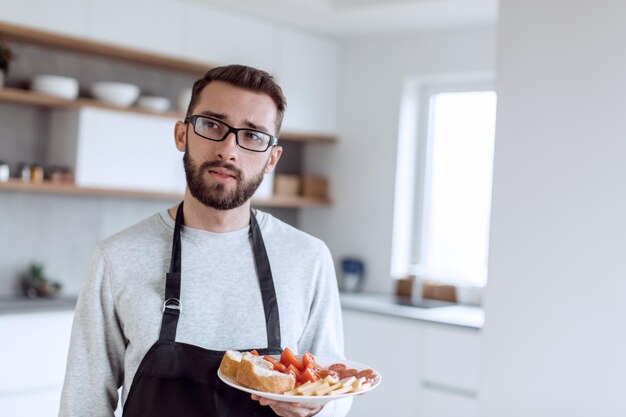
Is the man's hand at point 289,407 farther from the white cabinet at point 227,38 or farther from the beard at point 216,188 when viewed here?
the white cabinet at point 227,38

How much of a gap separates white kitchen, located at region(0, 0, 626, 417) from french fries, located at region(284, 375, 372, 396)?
4.29 ft

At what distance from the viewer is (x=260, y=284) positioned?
1915 millimetres

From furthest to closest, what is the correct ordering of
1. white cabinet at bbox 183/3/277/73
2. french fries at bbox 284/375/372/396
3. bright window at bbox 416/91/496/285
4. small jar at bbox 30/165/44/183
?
1. bright window at bbox 416/91/496/285
2. white cabinet at bbox 183/3/277/73
3. small jar at bbox 30/165/44/183
4. french fries at bbox 284/375/372/396

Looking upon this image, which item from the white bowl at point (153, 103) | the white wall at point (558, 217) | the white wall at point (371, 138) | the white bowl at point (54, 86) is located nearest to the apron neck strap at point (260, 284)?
the white wall at point (558, 217)

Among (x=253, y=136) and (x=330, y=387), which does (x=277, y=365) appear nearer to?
(x=330, y=387)

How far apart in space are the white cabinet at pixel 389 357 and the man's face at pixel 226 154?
2655 mm

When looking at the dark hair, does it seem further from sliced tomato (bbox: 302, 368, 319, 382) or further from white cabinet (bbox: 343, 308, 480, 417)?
white cabinet (bbox: 343, 308, 480, 417)

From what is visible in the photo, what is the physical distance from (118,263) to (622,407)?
1.68 m

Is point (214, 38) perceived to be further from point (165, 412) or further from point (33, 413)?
point (165, 412)

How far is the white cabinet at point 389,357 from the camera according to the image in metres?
4.33

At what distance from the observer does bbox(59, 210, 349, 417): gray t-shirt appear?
5.79ft

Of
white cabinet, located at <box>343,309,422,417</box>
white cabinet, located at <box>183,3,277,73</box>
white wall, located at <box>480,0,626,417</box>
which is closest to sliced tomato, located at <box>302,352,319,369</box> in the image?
white wall, located at <box>480,0,626,417</box>

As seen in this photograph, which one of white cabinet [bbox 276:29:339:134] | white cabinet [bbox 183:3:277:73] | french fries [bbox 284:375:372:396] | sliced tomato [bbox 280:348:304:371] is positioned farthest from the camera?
white cabinet [bbox 276:29:339:134]

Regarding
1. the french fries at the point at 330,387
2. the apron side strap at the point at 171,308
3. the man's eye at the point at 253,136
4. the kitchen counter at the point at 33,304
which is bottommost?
the kitchen counter at the point at 33,304
